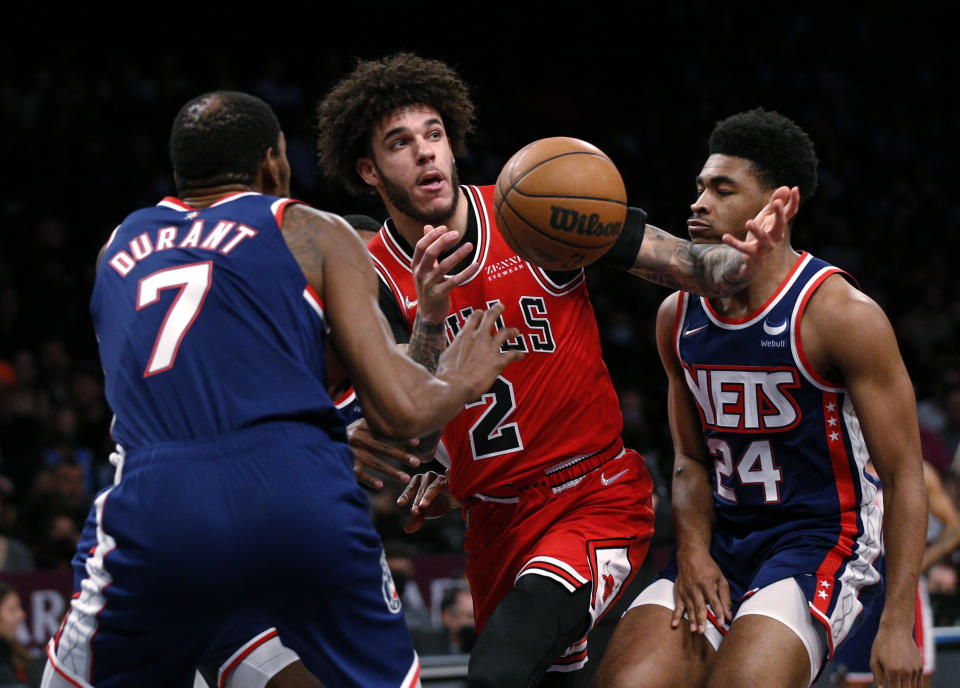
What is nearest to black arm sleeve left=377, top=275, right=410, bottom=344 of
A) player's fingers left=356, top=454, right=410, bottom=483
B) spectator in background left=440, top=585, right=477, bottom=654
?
player's fingers left=356, top=454, right=410, bottom=483

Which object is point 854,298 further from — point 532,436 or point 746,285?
point 532,436

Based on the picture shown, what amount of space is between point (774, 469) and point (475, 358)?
4.36ft

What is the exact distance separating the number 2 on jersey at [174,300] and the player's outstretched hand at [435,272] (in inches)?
35.5

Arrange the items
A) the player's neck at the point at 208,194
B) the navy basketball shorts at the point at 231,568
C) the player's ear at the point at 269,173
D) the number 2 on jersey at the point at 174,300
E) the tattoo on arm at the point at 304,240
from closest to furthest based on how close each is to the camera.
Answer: the navy basketball shorts at the point at 231,568, the number 2 on jersey at the point at 174,300, the tattoo on arm at the point at 304,240, the player's neck at the point at 208,194, the player's ear at the point at 269,173

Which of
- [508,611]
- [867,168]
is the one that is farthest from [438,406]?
[867,168]

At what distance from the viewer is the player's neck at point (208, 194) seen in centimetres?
296

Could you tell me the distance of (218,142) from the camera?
2963 millimetres

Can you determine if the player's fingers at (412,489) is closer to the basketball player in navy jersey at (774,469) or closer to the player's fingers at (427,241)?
the basketball player in navy jersey at (774,469)

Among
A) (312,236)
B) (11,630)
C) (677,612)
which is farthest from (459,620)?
(312,236)

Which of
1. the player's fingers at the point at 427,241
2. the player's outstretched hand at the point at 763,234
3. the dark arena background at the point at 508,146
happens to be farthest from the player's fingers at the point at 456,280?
the dark arena background at the point at 508,146

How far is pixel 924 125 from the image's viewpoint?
16.1m

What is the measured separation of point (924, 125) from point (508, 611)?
1456cm

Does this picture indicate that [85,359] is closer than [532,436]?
No

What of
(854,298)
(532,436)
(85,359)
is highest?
(854,298)
